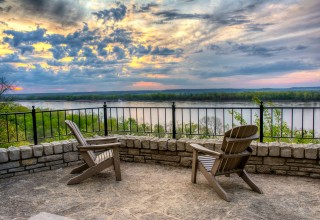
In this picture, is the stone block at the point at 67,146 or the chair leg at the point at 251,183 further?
the stone block at the point at 67,146

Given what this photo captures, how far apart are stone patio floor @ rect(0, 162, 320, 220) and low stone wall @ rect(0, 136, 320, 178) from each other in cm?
16

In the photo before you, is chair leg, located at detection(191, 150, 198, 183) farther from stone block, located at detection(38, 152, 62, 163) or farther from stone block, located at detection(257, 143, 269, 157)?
stone block, located at detection(38, 152, 62, 163)

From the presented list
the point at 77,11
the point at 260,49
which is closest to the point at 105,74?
the point at 77,11

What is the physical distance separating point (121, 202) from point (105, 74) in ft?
31.1

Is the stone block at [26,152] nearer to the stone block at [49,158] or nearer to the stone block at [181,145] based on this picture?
the stone block at [49,158]

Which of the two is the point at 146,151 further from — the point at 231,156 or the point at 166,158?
the point at 231,156

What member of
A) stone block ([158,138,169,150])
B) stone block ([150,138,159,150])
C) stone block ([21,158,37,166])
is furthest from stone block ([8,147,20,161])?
stone block ([158,138,169,150])

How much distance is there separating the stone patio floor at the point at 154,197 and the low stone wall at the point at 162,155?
Result: 6.2 inches

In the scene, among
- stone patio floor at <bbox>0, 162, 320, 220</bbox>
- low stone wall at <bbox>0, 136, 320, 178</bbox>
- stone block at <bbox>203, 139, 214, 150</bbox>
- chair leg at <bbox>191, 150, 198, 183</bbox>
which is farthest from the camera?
stone block at <bbox>203, 139, 214, 150</bbox>

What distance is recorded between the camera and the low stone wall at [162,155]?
12.9 ft

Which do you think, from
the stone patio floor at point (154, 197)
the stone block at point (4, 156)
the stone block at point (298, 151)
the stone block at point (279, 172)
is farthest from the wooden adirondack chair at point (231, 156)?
the stone block at point (4, 156)

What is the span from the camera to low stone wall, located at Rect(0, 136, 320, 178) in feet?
12.9

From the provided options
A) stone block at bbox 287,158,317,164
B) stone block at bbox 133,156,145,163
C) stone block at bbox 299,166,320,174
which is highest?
stone block at bbox 287,158,317,164

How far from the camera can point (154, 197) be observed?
3303mm
